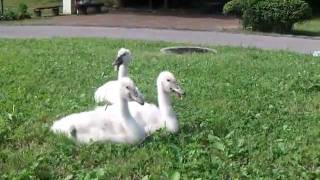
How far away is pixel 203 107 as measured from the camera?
716 cm

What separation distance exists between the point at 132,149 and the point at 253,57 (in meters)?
7.09

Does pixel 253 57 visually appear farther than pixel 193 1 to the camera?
No

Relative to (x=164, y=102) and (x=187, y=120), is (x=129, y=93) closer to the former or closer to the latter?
(x=164, y=102)

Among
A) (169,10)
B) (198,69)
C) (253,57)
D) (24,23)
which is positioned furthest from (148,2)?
(198,69)

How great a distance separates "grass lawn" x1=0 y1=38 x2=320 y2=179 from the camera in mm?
5109

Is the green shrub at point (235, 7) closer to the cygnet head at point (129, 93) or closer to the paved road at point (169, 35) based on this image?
the paved road at point (169, 35)

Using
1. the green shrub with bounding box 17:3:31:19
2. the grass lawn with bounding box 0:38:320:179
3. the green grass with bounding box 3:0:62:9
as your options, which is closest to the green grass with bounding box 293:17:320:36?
the grass lawn with bounding box 0:38:320:179

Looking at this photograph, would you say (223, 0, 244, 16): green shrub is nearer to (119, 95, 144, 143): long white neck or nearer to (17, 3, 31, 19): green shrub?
(17, 3, 31, 19): green shrub

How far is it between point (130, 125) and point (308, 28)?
19338mm

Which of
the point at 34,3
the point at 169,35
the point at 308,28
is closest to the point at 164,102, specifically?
the point at 169,35

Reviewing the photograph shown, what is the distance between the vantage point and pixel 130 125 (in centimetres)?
564

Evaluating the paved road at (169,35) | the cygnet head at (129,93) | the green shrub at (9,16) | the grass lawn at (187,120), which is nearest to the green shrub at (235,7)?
the paved road at (169,35)

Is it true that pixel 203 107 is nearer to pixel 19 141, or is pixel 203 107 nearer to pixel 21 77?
pixel 19 141

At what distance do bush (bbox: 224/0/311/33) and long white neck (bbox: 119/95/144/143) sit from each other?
16.0 meters
